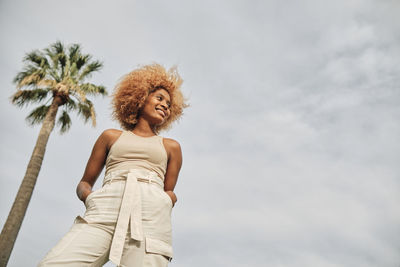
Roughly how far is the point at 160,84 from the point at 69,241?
→ 71.3 inches

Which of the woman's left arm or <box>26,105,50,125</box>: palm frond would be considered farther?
<box>26,105,50,125</box>: palm frond

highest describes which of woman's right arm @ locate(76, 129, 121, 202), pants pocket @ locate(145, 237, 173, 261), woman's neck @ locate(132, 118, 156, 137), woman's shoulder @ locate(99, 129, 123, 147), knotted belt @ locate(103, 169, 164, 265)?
woman's neck @ locate(132, 118, 156, 137)

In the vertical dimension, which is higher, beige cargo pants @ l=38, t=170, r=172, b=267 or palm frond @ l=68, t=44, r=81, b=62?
palm frond @ l=68, t=44, r=81, b=62

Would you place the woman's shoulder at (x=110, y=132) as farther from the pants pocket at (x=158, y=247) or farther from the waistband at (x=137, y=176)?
the pants pocket at (x=158, y=247)

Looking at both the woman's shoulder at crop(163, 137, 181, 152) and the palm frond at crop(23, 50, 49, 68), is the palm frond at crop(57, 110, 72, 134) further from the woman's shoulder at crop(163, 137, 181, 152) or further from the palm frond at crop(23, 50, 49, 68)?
the woman's shoulder at crop(163, 137, 181, 152)

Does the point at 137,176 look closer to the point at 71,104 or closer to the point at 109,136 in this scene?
the point at 109,136

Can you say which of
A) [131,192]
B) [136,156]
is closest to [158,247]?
[131,192]

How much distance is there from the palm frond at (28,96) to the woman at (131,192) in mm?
9388

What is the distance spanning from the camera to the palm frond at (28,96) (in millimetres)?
11516

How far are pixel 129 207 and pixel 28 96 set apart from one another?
10769 millimetres

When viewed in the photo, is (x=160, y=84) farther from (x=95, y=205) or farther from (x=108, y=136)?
(x=95, y=205)

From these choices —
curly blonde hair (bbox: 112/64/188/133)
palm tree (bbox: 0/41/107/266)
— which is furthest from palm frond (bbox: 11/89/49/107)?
curly blonde hair (bbox: 112/64/188/133)

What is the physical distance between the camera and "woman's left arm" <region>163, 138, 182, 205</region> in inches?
117

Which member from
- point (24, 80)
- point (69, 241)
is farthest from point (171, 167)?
point (24, 80)
